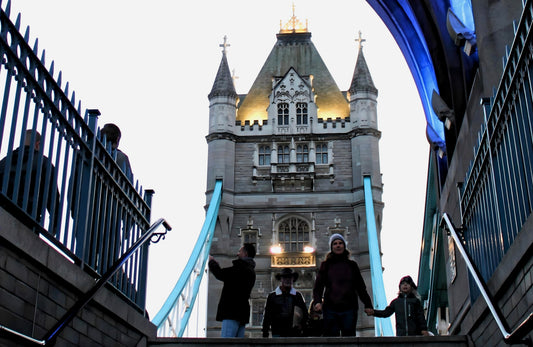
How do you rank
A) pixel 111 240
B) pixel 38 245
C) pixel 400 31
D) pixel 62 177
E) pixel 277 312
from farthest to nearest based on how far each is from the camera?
pixel 400 31 < pixel 277 312 < pixel 111 240 < pixel 62 177 < pixel 38 245

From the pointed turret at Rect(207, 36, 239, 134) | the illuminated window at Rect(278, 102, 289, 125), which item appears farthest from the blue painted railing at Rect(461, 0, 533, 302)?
the illuminated window at Rect(278, 102, 289, 125)

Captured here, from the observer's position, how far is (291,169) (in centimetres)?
3616

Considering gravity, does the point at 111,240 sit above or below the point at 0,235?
above

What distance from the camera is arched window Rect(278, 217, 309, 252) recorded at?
34.3 m

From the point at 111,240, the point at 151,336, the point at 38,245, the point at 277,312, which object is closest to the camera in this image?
the point at 38,245

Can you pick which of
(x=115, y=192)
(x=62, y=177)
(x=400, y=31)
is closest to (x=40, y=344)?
(x=62, y=177)

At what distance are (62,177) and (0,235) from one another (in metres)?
1.09

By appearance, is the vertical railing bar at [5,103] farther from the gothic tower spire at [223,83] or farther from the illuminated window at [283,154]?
the gothic tower spire at [223,83]

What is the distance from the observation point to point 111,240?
17.8 ft

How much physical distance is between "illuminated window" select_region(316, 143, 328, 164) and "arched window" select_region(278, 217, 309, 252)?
349 cm

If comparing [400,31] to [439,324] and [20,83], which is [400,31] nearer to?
[439,324]

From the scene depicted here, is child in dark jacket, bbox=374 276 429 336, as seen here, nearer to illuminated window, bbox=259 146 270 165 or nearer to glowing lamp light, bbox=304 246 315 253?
glowing lamp light, bbox=304 246 315 253

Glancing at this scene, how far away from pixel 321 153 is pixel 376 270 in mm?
14732

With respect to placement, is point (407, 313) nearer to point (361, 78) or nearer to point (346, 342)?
point (346, 342)
